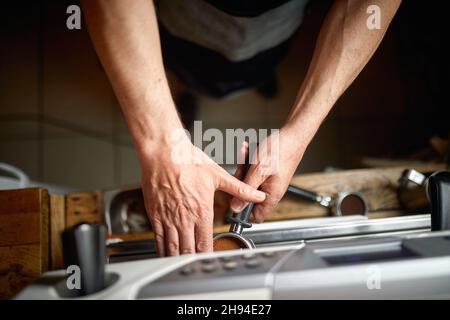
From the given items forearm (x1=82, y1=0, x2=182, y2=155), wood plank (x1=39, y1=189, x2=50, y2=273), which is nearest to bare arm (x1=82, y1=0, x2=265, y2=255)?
forearm (x1=82, y1=0, x2=182, y2=155)

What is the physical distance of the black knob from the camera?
0.39m

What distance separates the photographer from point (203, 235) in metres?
0.63

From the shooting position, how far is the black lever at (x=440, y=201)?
0.52m

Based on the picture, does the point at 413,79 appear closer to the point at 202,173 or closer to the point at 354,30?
the point at 354,30

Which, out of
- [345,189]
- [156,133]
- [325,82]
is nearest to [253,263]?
[156,133]

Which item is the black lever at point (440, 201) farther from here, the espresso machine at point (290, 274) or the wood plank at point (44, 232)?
the wood plank at point (44, 232)

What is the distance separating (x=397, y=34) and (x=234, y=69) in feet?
3.20

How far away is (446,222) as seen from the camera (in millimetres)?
518

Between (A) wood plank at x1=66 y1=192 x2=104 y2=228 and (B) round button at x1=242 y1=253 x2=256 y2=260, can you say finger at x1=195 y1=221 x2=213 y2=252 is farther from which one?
(A) wood plank at x1=66 y1=192 x2=104 y2=228

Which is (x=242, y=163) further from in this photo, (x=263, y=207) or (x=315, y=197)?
(x=315, y=197)

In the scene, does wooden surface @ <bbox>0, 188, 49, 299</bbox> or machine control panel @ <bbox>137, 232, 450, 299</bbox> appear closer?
machine control panel @ <bbox>137, 232, 450, 299</bbox>

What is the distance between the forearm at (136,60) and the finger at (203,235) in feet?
0.59

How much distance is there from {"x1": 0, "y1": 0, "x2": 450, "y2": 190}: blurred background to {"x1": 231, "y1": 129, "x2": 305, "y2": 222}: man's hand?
0.95 m
